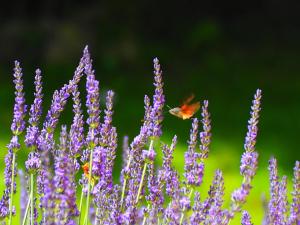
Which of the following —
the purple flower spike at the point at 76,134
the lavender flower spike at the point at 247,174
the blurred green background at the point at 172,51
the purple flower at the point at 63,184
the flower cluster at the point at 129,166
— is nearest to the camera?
the purple flower at the point at 63,184

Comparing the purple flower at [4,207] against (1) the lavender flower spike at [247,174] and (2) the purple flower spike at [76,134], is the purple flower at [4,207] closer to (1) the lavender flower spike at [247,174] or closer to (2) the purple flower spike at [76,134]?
(2) the purple flower spike at [76,134]

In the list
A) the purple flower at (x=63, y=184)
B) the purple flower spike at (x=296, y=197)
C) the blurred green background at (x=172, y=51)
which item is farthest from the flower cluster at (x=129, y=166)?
the blurred green background at (x=172, y=51)

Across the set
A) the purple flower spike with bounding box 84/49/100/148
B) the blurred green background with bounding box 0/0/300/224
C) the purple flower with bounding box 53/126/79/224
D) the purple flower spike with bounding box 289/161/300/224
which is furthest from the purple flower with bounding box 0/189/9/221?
the blurred green background with bounding box 0/0/300/224

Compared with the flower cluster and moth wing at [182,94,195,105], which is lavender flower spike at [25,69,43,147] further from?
moth wing at [182,94,195,105]

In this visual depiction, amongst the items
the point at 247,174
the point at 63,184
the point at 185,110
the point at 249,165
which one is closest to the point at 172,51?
the point at 185,110

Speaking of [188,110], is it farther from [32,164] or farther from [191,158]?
[32,164]

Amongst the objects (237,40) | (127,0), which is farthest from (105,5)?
(237,40)

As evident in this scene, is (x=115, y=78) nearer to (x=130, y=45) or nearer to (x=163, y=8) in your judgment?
(x=130, y=45)

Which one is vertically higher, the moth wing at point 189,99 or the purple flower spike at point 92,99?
the moth wing at point 189,99
